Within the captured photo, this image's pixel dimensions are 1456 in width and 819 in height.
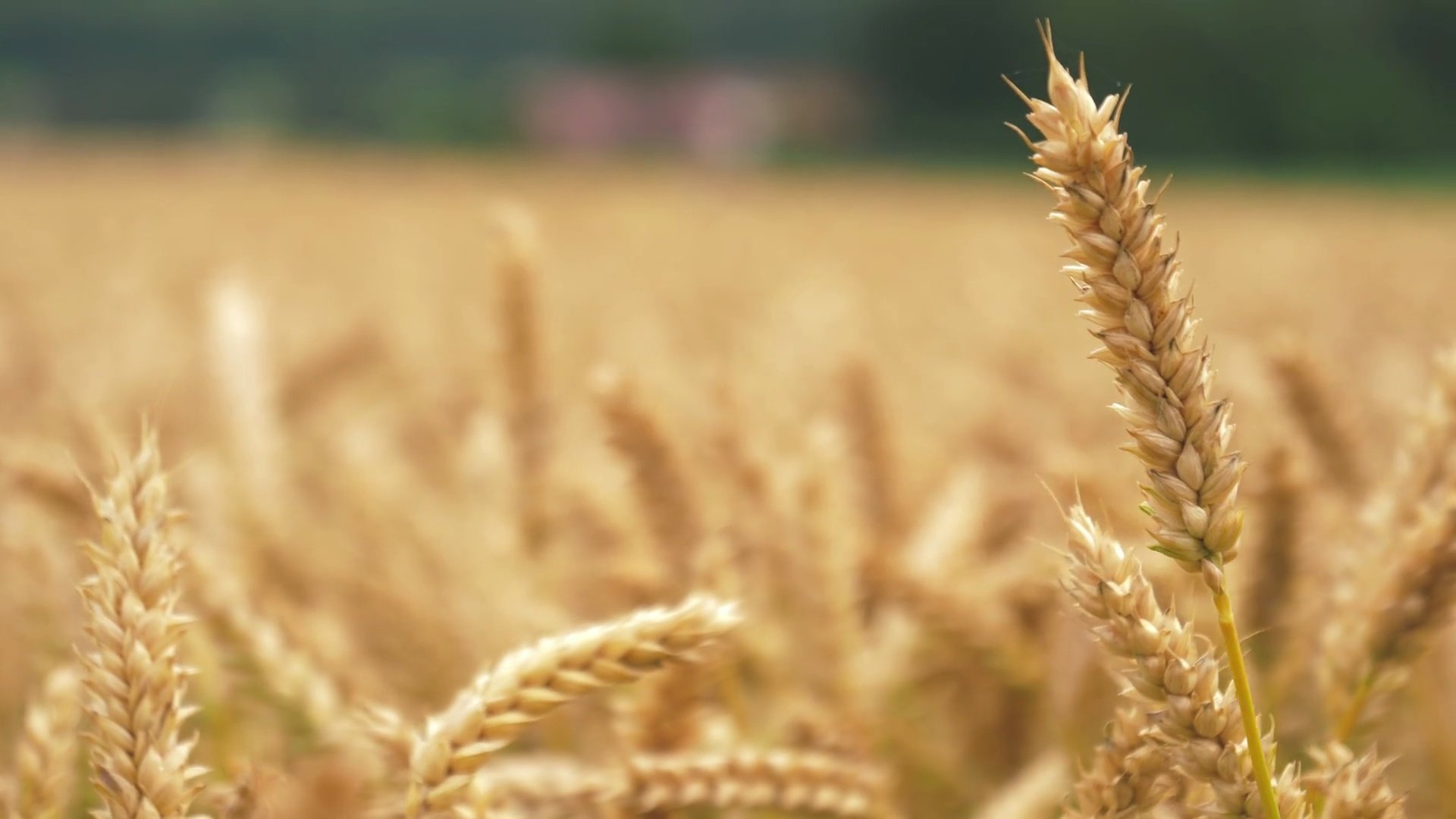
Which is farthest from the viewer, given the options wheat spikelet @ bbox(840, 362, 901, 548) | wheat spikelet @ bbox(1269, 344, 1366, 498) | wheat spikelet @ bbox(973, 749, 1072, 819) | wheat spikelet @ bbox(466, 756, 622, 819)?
wheat spikelet @ bbox(840, 362, 901, 548)

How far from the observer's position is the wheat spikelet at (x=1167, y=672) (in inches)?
16.9

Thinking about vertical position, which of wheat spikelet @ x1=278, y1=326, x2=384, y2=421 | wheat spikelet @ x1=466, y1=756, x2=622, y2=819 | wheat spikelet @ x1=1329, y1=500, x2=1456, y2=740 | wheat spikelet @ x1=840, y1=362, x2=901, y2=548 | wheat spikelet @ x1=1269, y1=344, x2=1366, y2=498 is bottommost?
wheat spikelet @ x1=1329, y1=500, x2=1456, y2=740

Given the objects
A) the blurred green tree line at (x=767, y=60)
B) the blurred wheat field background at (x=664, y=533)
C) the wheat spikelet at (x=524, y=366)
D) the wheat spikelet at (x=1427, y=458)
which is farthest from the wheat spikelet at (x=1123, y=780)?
the blurred green tree line at (x=767, y=60)

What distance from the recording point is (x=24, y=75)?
136 feet

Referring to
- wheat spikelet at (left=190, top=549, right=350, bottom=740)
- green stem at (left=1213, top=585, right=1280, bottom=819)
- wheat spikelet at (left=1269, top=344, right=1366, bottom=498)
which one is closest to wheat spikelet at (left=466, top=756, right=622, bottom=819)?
wheat spikelet at (left=190, top=549, right=350, bottom=740)

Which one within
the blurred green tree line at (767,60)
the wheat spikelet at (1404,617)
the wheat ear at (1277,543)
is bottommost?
the wheat spikelet at (1404,617)

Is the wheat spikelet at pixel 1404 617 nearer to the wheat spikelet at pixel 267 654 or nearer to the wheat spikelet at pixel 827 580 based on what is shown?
the wheat spikelet at pixel 827 580

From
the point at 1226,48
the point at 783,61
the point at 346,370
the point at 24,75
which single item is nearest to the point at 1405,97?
the point at 1226,48

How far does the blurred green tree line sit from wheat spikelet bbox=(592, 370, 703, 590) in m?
9.48

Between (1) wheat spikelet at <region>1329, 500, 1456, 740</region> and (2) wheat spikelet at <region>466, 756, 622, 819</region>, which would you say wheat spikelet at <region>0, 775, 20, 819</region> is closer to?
(2) wheat spikelet at <region>466, 756, 622, 819</region>

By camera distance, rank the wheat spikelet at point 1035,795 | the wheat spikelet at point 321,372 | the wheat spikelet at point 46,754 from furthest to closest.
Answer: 1. the wheat spikelet at point 321,372
2. the wheat spikelet at point 1035,795
3. the wheat spikelet at point 46,754

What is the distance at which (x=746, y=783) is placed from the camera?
657mm

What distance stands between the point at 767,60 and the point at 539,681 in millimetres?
47790

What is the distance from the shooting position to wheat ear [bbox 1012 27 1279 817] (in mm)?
406
